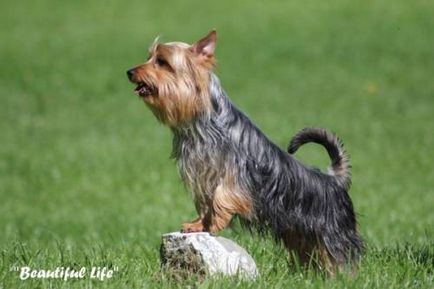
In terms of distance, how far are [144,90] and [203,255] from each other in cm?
123

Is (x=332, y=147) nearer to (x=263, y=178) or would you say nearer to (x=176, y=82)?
(x=263, y=178)

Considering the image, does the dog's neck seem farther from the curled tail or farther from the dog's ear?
the curled tail

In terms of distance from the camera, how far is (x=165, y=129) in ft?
71.7

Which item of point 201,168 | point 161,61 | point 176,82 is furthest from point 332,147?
point 161,61

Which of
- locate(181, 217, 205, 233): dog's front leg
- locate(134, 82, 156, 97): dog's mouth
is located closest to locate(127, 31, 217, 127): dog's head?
locate(134, 82, 156, 97): dog's mouth

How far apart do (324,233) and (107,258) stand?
5.80 feet

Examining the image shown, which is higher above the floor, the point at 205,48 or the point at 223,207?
the point at 205,48

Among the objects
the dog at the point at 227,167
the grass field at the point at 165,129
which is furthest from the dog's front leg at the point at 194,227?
the grass field at the point at 165,129

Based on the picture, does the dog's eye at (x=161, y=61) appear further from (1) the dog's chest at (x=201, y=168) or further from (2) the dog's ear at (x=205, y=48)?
(1) the dog's chest at (x=201, y=168)

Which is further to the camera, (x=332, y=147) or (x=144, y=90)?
(x=332, y=147)

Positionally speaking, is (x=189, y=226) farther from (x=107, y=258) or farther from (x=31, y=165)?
(x=31, y=165)

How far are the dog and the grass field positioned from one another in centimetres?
35

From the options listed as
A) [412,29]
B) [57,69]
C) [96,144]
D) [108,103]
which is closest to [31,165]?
[96,144]

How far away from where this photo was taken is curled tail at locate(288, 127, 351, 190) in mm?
7355
